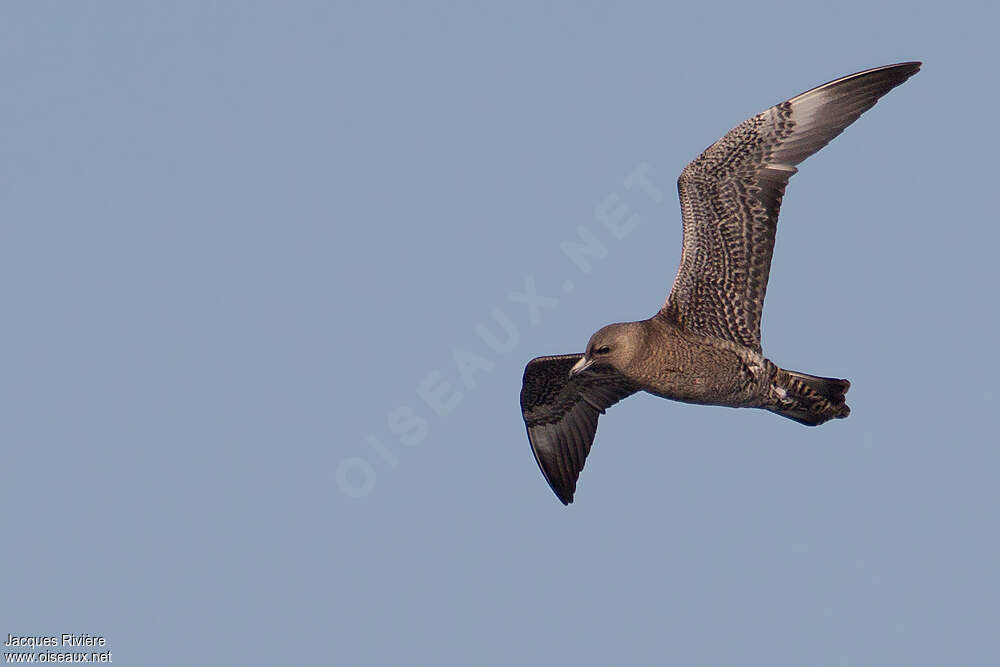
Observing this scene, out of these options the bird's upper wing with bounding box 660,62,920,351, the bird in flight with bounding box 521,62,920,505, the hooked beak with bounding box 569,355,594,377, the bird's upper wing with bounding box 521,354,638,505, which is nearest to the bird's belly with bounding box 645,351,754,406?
the bird in flight with bounding box 521,62,920,505

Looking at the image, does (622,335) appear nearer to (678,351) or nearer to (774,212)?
(678,351)

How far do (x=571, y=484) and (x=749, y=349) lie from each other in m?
2.39

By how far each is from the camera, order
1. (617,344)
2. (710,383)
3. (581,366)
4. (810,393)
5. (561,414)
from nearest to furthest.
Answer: (617,344) < (710,383) < (581,366) < (810,393) < (561,414)

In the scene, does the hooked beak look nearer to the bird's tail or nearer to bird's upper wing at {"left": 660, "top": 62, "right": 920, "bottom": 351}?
bird's upper wing at {"left": 660, "top": 62, "right": 920, "bottom": 351}

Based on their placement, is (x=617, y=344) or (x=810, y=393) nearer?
(x=617, y=344)

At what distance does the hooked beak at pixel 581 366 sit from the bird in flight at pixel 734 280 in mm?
17

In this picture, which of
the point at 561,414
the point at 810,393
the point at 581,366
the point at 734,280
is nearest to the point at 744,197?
the point at 734,280

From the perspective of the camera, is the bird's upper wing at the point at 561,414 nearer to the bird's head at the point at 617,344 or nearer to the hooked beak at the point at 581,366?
the hooked beak at the point at 581,366

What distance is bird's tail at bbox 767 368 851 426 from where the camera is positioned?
1392 cm

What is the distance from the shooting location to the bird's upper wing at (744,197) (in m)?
13.7

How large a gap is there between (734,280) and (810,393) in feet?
3.73

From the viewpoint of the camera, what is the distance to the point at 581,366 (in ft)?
45.3

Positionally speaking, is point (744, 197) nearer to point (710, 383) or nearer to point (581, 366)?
point (710, 383)

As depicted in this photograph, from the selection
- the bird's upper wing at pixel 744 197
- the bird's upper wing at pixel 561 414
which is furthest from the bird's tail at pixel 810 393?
the bird's upper wing at pixel 561 414
